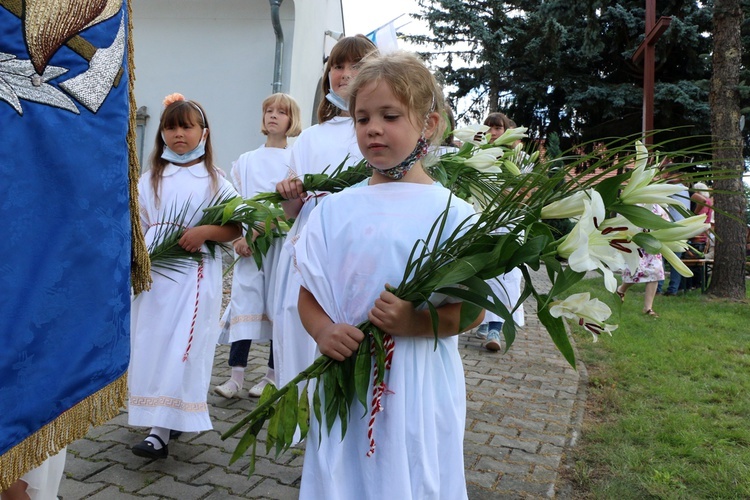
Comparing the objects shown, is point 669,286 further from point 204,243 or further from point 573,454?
point 204,243

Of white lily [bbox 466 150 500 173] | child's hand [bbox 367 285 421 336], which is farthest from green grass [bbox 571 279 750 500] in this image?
white lily [bbox 466 150 500 173]

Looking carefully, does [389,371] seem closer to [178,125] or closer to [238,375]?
[178,125]

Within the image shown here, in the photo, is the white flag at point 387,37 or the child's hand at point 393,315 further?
the white flag at point 387,37

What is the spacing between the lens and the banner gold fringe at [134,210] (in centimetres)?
220

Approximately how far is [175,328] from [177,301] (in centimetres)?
15

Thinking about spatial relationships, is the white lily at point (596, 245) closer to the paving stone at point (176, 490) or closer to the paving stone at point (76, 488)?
the paving stone at point (176, 490)

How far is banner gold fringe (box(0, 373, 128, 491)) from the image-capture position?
71.6 inches

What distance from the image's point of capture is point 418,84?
7.97ft

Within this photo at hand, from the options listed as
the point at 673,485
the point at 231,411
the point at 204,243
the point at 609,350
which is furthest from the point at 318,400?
the point at 609,350

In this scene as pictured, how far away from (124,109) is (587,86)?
2093cm

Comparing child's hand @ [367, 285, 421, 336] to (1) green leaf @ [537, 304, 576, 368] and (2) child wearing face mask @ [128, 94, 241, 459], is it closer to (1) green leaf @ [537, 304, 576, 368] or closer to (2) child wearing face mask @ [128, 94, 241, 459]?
(1) green leaf @ [537, 304, 576, 368]

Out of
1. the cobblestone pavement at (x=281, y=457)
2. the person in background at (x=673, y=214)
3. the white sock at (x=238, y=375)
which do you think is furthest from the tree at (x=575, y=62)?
the white sock at (x=238, y=375)

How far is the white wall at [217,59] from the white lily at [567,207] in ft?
37.2

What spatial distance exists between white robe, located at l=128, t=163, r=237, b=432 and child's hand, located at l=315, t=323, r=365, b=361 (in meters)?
2.00
